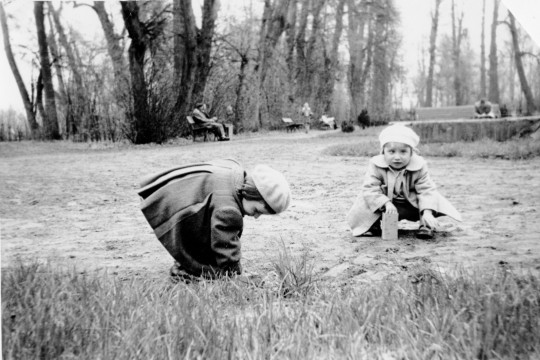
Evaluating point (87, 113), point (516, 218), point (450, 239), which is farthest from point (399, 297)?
point (87, 113)

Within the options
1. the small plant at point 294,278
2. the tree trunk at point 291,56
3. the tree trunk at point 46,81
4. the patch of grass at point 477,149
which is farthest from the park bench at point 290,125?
the small plant at point 294,278

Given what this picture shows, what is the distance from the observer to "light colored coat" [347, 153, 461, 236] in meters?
2.60

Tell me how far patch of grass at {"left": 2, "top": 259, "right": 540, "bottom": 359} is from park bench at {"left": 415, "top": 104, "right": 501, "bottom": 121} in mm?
1123

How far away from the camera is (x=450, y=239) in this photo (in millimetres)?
2391

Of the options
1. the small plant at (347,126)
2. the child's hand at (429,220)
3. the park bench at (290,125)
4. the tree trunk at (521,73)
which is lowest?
the child's hand at (429,220)

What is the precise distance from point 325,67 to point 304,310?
205 cm

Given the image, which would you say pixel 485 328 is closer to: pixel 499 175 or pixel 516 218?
pixel 516 218

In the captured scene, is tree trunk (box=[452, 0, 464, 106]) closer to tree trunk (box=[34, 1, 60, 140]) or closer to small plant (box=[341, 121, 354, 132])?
small plant (box=[341, 121, 354, 132])

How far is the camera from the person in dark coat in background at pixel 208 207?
6.40ft

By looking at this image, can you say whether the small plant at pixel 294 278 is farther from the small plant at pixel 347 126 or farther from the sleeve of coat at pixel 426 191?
the small plant at pixel 347 126

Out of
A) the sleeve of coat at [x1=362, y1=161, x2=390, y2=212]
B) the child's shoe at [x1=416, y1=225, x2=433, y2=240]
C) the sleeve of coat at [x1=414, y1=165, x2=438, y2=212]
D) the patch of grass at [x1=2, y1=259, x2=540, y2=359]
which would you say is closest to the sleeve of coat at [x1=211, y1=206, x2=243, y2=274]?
the patch of grass at [x1=2, y1=259, x2=540, y2=359]

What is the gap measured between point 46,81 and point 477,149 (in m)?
2.22

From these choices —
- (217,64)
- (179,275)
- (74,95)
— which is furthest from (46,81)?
(217,64)

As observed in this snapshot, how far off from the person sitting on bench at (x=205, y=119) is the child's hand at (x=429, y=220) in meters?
1.16
